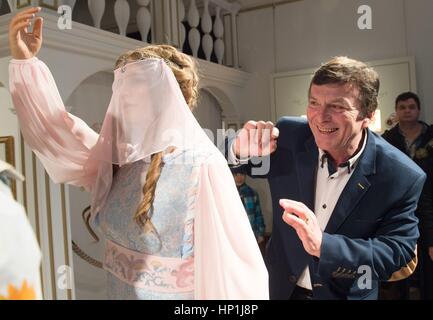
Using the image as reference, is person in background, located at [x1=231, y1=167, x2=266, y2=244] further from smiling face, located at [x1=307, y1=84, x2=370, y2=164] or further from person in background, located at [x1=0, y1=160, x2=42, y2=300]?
person in background, located at [x1=0, y1=160, x2=42, y2=300]

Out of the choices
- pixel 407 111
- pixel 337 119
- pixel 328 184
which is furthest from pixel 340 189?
pixel 407 111

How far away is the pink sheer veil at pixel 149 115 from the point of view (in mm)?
632

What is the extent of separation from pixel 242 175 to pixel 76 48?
0.46 m

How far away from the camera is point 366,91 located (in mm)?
693

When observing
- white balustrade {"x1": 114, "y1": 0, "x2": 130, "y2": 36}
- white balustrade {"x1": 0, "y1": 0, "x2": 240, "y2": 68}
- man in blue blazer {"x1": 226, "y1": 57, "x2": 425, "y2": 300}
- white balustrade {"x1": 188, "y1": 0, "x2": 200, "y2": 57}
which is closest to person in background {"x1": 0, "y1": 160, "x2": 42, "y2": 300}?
man in blue blazer {"x1": 226, "y1": 57, "x2": 425, "y2": 300}

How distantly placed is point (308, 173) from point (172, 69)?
31 cm

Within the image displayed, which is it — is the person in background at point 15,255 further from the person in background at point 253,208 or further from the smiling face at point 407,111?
the smiling face at point 407,111

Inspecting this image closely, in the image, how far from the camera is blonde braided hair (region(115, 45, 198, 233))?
64 centimetres

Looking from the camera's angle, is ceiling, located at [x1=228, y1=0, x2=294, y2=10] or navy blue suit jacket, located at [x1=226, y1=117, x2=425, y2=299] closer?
navy blue suit jacket, located at [x1=226, y1=117, x2=425, y2=299]

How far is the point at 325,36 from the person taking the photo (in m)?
0.97

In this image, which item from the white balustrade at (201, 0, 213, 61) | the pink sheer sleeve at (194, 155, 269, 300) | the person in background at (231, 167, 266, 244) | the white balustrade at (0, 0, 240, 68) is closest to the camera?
the pink sheer sleeve at (194, 155, 269, 300)

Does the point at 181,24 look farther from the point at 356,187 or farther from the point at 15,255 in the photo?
the point at 15,255
